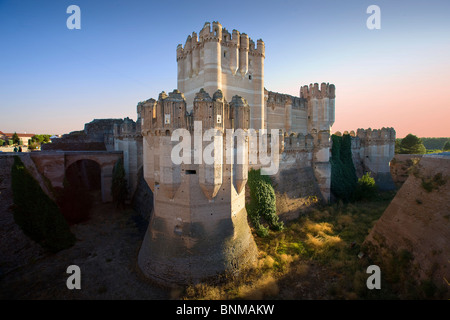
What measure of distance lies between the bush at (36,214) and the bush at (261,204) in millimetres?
11821

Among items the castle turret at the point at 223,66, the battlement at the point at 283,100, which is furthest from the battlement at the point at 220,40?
the battlement at the point at 283,100

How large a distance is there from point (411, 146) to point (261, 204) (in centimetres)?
3624

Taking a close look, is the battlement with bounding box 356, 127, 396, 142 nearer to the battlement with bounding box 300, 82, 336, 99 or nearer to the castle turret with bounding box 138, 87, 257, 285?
the battlement with bounding box 300, 82, 336, 99

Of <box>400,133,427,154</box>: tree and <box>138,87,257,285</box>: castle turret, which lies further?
<box>400,133,427,154</box>: tree

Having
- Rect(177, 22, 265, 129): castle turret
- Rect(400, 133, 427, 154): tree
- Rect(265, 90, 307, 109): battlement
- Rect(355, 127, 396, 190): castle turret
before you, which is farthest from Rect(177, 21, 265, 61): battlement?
Rect(400, 133, 427, 154): tree

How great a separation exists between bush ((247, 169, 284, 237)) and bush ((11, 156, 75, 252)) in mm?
11821

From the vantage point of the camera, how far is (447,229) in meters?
9.12

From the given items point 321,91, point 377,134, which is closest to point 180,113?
point 377,134

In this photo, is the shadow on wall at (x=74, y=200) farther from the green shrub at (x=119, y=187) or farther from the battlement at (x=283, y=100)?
the battlement at (x=283, y=100)

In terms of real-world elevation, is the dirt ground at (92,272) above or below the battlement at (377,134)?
below

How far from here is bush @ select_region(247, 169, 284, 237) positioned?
14492mm

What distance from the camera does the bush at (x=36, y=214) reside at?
1375 centimetres

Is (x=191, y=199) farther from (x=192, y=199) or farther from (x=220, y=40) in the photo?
(x=220, y=40)
